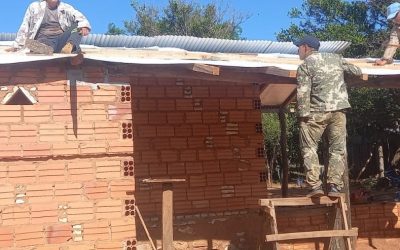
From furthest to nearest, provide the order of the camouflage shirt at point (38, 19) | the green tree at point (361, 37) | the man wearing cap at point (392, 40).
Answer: the green tree at point (361, 37), the man wearing cap at point (392, 40), the camouflage shirt at point (38, 19)

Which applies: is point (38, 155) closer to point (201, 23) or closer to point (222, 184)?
point (222, 184)

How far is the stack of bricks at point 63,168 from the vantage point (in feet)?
16.3

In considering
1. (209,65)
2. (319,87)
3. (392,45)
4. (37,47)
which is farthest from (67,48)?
(392,45)

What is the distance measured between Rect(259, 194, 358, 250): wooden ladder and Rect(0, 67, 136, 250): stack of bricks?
4.81 feet

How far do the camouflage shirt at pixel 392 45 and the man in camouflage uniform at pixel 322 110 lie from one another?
168 centimetres

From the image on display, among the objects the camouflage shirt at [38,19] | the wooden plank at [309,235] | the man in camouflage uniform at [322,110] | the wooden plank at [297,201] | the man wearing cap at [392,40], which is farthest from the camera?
the man wearing cap at [392,40]

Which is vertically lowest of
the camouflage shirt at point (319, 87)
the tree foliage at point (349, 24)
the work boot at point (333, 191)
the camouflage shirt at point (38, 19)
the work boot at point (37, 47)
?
the work boot at point (333, 191)

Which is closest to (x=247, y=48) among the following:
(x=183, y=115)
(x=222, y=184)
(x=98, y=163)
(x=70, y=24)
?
(x=183, y=115)

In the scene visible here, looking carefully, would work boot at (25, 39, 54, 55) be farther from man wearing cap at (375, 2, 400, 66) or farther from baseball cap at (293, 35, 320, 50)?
man wearing cap at (375, 2, 400, 66)

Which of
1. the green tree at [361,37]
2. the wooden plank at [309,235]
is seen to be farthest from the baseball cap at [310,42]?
the green tree at [361,37]

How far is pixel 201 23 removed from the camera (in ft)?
87.4

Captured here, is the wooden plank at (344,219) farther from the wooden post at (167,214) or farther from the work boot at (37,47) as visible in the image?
the work boot at (37,47)

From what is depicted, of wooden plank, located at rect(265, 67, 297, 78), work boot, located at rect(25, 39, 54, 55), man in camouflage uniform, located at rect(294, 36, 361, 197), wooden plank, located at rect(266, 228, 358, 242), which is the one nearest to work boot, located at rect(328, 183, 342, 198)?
man in camouflage uniform, located at rect(294, 36, 361, 197)

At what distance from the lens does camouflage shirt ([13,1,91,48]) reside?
5762mm
